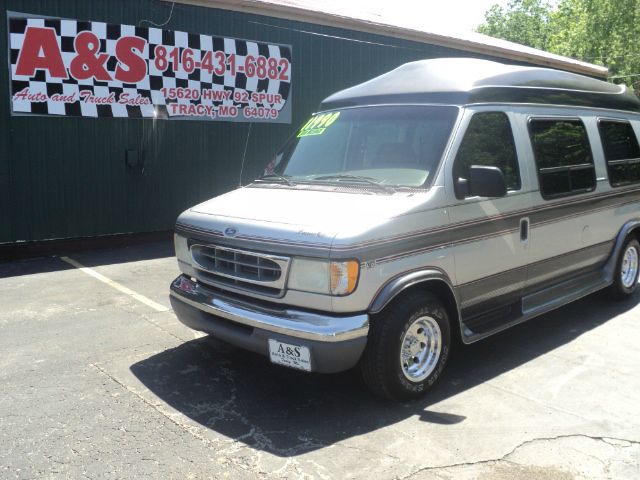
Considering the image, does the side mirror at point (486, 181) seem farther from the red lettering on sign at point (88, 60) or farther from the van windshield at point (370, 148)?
the red lettering on sign at point (88, 60)

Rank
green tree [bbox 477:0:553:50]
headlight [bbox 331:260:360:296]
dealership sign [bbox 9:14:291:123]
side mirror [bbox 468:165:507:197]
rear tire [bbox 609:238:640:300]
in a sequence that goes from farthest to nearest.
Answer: green tree [bbox 477:0:553:50]
dealership sign [bbox 9:14:291:123]
rear tire [bbox 609:238:640:300]
side mirror [bbox 468:165:507:197]
headlight [bbox 331:260:360:296]

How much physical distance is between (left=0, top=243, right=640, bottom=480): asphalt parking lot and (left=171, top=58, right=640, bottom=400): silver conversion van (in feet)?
1.25

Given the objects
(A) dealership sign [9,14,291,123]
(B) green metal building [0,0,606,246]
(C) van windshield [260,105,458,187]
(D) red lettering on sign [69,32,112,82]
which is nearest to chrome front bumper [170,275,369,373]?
(C) van windshield [260,105,458,187]

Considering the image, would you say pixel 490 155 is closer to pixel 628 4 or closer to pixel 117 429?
pixel 117 429

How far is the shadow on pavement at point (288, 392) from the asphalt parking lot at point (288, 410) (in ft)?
0.05

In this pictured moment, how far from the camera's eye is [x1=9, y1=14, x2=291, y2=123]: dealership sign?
8922 mm

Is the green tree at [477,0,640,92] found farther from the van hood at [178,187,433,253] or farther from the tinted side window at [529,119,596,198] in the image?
the van hood at [178,187,433,253]

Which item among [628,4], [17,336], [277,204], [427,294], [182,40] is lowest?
[17,336]

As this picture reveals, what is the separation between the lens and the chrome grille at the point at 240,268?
4090mm

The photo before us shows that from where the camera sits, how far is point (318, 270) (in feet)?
12.8

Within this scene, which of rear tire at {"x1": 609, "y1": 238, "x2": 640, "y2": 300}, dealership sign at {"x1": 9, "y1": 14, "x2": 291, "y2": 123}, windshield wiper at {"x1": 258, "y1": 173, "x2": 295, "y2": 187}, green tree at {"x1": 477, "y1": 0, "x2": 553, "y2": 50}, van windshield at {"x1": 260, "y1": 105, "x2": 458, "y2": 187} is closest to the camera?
van windshield at {"x1": 260, "y1": 105, "x2": 458, "y2": 187}

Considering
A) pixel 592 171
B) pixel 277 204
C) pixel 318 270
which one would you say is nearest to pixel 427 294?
pixel 318 270

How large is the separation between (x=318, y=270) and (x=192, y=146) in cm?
741

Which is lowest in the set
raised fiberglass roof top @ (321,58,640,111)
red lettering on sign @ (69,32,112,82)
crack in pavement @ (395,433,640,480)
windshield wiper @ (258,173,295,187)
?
crack in pavement @ (395,433,640,480)
